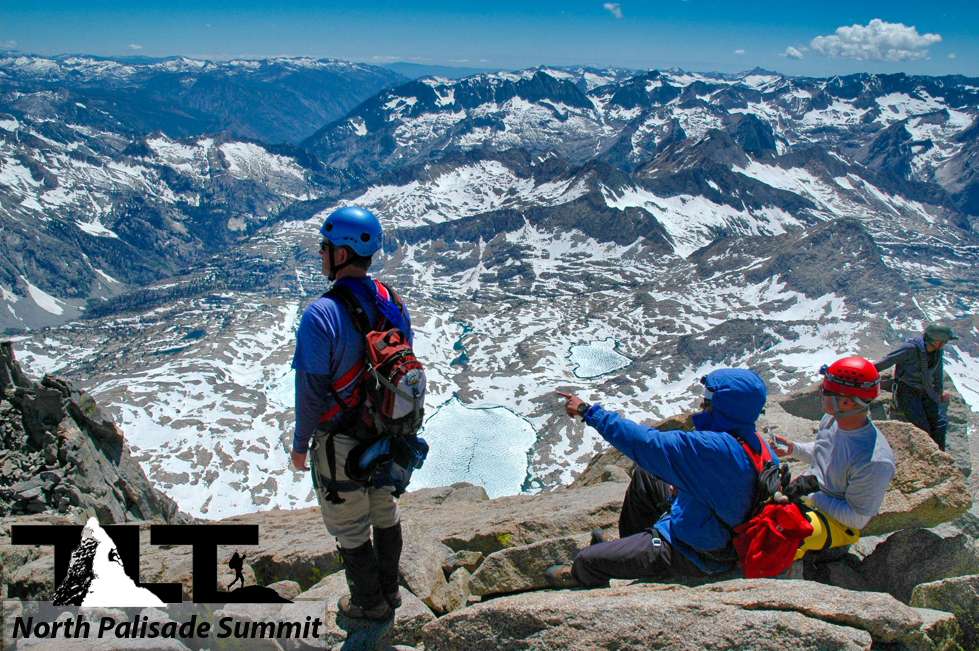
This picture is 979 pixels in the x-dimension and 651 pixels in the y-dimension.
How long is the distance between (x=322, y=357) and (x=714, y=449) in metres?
5.66

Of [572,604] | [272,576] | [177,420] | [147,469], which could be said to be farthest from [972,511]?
[177,420]

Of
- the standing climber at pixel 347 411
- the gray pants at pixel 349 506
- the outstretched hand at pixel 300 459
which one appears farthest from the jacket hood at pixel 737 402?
the outstretched hand at pixel 300 459

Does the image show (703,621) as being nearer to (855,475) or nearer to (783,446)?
(855,475)

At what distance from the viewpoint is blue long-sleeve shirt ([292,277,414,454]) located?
23.7ft

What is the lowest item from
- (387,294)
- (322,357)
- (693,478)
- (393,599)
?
(393,599)

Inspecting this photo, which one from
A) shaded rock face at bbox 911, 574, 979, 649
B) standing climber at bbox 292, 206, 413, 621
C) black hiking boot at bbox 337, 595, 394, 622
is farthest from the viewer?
black hiking boot at bbox 337, 595, 394, 622

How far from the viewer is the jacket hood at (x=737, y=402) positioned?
7.67m

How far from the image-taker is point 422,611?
870 cm

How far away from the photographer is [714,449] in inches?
295

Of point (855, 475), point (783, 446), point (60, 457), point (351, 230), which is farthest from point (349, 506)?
point (60, 457)

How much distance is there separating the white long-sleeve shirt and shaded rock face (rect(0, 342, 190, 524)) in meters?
20.4

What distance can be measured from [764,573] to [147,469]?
19119 cm

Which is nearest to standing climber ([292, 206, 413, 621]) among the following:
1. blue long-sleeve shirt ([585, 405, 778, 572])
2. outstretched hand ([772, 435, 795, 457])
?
blue long-sleeve shirt ([585, 405, 778, 572])

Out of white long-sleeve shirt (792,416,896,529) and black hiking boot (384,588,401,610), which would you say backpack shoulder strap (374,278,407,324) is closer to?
black hiking boot (384,588,401,610)
